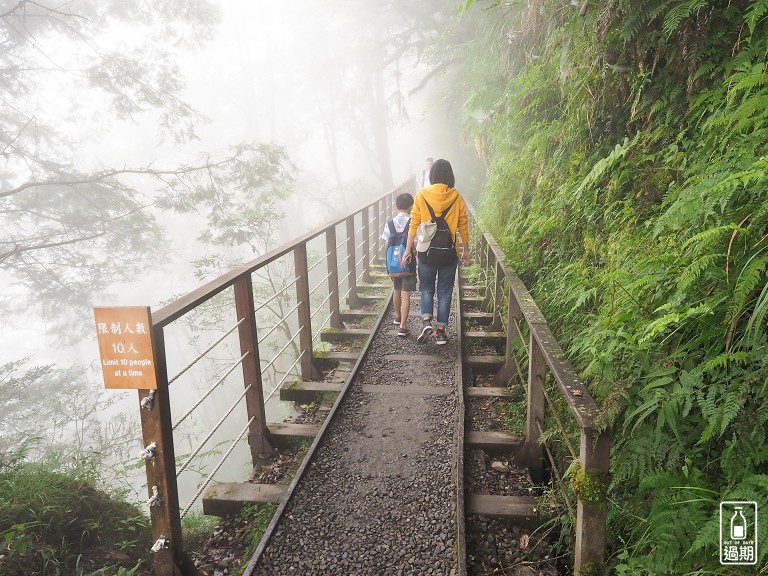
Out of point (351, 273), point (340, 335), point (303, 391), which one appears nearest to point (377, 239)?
point (351, 273)

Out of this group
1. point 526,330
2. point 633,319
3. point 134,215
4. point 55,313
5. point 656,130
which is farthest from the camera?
point 55,313

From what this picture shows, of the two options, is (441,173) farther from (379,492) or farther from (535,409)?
(379,492)

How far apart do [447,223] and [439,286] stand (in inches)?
29.2

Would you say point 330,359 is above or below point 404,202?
below

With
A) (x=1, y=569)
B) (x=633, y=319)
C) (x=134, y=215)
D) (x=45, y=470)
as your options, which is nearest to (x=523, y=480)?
(x=633, y=319)

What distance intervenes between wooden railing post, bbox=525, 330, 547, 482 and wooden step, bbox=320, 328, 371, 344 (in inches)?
135

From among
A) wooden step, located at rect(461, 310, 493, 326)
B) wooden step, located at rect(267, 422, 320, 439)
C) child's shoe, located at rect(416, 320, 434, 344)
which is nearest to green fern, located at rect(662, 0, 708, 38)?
child's shoe, located at rect(416, 320, 434, 344)

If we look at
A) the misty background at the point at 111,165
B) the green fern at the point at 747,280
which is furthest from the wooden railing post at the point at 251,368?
the green fern at the point at 747,280

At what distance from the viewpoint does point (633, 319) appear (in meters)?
2.31

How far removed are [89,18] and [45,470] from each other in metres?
12.7

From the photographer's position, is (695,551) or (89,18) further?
(89,18)

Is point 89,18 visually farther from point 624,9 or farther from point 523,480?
point 523,480

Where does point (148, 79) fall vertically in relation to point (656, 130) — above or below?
above

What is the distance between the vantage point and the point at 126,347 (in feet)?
7.39
